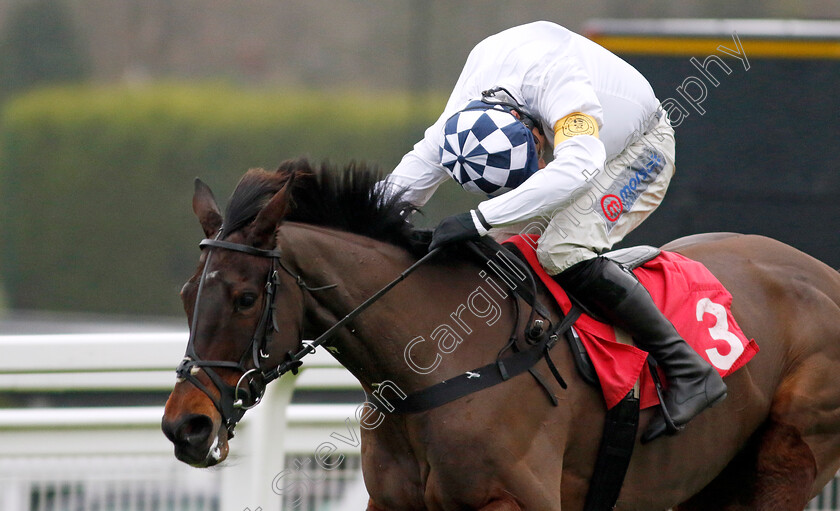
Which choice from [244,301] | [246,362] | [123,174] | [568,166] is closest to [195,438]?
[246,362]

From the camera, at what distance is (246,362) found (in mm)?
2715

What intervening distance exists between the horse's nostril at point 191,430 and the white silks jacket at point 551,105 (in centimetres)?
95

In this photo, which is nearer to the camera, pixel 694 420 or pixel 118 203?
pixel 694 420

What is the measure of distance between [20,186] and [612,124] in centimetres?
1259

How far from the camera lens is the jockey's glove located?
117 inches

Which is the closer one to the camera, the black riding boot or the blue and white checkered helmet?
the blue and white checkered helmet

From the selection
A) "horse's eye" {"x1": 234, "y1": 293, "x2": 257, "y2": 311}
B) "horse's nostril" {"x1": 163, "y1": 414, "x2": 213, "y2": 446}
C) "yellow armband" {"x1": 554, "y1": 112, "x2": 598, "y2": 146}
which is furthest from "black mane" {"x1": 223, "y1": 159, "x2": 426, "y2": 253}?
"horse's nostril" {"x1": 163, "y1": 414, "x2": 213, "y2": 446}

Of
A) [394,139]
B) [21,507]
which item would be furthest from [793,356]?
[394,139]

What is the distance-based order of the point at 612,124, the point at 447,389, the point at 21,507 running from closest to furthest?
the point at 447,389 < the point at 612,124 < the point at 21,507

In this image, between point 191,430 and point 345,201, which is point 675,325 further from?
point 191,430

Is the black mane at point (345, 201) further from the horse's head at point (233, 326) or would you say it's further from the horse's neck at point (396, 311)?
the horse's head at point (233, 326)

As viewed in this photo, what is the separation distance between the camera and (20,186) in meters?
14.3

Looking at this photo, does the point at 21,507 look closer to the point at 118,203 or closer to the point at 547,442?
the point at 547,442

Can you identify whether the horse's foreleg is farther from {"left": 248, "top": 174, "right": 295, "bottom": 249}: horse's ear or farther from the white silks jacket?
{"left": 248, "top": 174, "right": 295, "bottom": 249}: horse's ear
